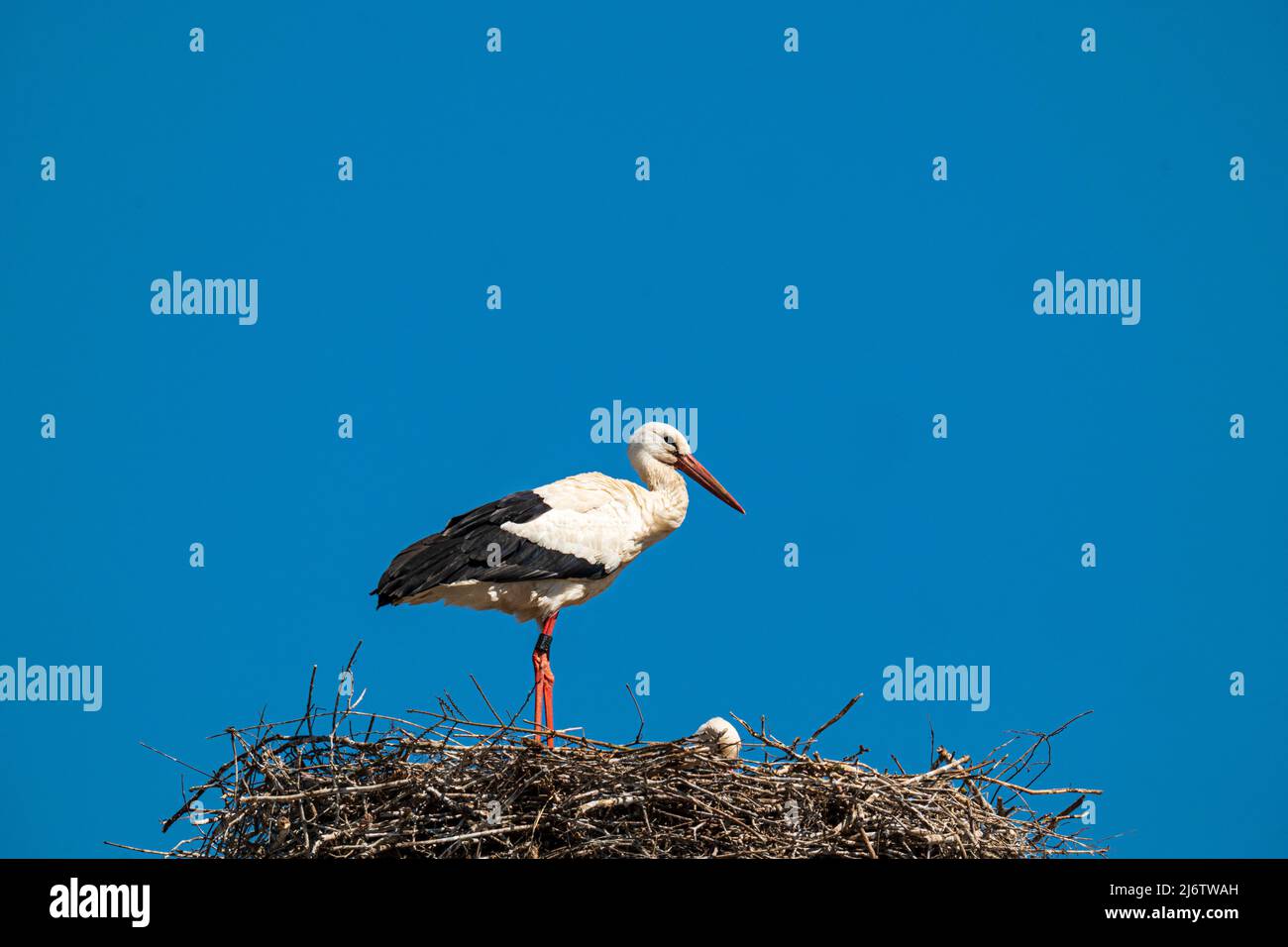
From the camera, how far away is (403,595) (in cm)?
793

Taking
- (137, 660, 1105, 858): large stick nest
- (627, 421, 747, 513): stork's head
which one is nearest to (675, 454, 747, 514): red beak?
(627, 421, 747, 513): stork's head

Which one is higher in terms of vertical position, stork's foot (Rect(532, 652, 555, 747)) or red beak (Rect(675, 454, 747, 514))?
red beak (Rect(675, 454, 747, 514))

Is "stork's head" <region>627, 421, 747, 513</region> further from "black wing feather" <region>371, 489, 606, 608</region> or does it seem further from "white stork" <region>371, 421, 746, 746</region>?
"black wing feather" <region>371, 489, 606, 608</region>

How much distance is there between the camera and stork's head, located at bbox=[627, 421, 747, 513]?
8.97m

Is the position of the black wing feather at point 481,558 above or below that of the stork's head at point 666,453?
below

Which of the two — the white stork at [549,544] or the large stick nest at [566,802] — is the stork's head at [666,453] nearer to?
the white stork at [549,544]

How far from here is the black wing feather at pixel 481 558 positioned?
797 centimetres

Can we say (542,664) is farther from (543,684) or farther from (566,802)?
(566,802)

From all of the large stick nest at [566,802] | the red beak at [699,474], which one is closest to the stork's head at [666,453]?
the red beak at [699,474]

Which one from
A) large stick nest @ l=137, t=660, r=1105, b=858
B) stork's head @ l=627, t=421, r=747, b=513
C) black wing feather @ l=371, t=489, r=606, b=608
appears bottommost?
large stick nest @ l=137, t=660, r=1105, b=858

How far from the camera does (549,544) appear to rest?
330 inches

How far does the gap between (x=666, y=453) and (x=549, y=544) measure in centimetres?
96

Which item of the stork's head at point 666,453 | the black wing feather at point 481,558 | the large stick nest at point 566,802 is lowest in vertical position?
the large stick nest at point 566,802
